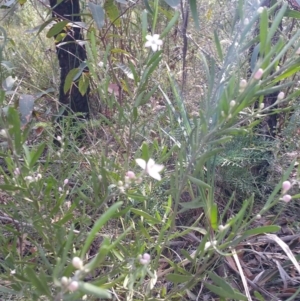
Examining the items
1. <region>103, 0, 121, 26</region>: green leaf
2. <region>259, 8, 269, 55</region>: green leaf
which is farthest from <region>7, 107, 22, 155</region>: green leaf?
<region>103, 0, 121, 26</region>: green leaf

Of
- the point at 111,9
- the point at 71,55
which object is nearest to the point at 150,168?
the point at 111,9

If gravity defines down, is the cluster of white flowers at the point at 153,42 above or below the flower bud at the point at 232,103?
above

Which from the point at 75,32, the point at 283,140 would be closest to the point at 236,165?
the point at 283,140

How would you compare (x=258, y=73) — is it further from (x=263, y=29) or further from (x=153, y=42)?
(x=153, y=42)

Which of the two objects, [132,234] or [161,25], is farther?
[161,25]

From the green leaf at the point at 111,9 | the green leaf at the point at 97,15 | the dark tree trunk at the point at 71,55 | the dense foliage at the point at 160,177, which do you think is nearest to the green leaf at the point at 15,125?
the dense foliage at the point at 160,177

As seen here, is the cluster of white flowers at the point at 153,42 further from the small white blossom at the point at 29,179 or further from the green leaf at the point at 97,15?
the green leaf at the point at 97,15

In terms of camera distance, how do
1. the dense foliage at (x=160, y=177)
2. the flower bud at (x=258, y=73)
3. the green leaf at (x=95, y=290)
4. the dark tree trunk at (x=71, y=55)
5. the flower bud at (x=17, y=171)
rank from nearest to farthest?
the green leaf at (x=95, y=290)
the flower bud at (x=258, y=73)
the dense foliage at (x=160, y=177)
the flower bud at (x=17, y=171)
the dark tree trunk at (x=71, y=55)

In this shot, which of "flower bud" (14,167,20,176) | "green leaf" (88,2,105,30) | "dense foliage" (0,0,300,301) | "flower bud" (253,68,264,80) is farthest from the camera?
"green leaf" (88,2,105,30)

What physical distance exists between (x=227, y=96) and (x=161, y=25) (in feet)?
6.70

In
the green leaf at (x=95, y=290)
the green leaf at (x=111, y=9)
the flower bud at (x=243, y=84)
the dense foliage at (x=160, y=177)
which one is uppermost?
the flower bud at (x=243, y=84)

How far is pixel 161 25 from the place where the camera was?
2.73m

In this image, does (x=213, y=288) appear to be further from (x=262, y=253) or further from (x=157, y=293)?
(x=262, y=253)

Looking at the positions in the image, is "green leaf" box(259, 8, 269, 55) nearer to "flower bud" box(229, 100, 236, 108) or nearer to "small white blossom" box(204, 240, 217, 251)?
"flower bud" box(229, 100, 236, 108)
